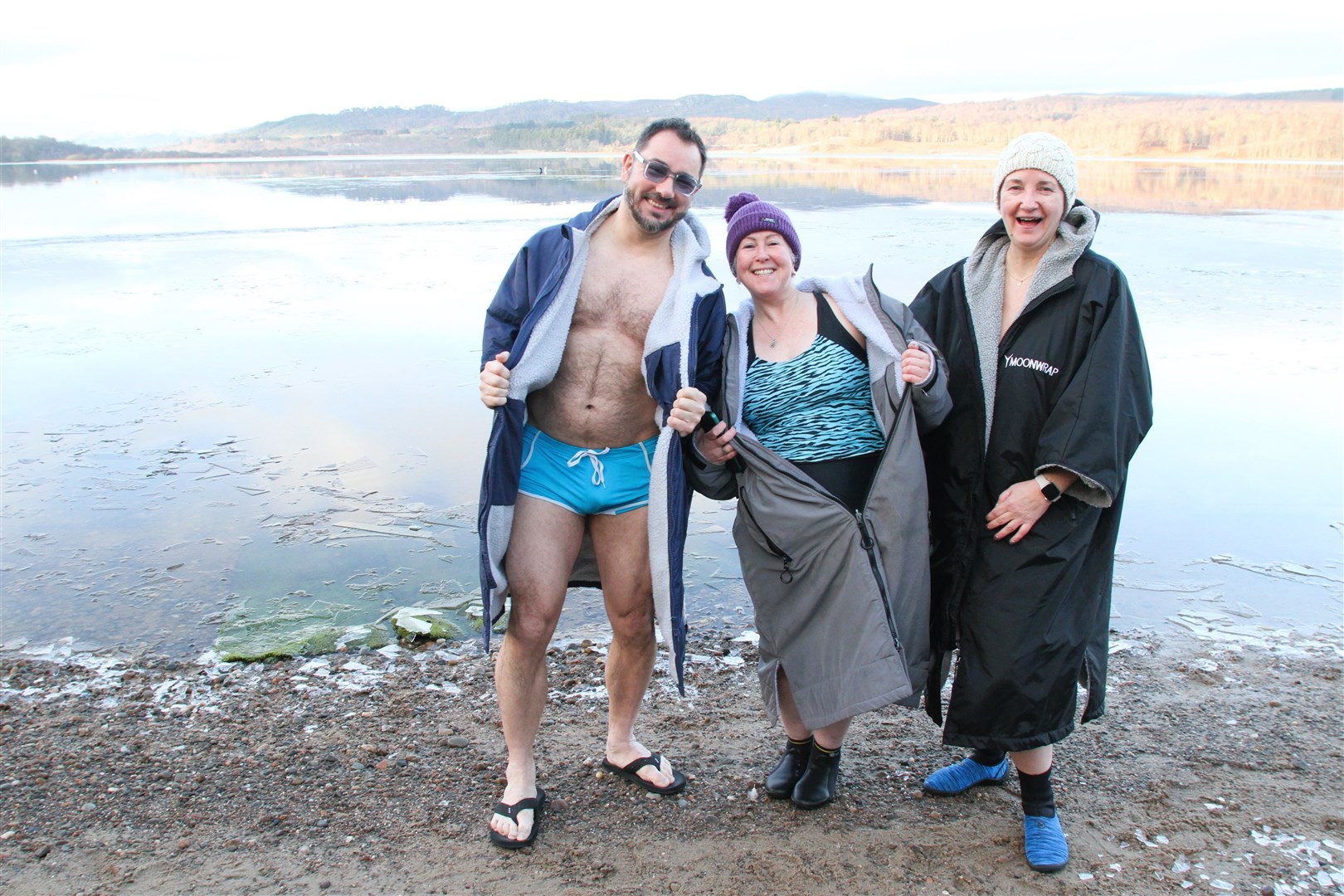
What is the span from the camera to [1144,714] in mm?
4246

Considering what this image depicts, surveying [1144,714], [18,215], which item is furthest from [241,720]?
[18,215]

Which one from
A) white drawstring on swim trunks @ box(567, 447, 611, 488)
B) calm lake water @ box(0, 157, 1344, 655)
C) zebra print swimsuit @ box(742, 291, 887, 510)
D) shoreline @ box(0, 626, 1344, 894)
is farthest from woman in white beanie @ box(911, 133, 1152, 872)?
calm lake water @ box(0, 157, 1344, 655)

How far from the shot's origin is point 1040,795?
333 centimetres

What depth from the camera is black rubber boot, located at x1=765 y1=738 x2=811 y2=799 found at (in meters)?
3.65

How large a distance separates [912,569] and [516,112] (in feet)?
512

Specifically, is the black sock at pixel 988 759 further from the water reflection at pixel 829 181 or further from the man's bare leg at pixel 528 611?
the water reflection at pixel 829 181

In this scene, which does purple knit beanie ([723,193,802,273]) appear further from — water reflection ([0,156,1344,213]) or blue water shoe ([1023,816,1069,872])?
water reflection ([0,156,1344,213])

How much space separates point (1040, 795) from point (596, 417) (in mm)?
1875

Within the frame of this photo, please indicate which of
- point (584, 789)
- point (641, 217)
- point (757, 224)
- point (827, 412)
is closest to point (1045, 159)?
point (757, 224)

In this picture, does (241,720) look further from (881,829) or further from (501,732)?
(881,829)

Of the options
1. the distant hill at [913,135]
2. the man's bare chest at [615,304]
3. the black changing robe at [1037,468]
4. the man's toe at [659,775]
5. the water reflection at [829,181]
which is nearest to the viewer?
the black changing robe at [1037,468]

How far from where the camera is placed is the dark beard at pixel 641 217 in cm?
352

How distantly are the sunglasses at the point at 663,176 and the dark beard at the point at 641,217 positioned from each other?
73 millimetres

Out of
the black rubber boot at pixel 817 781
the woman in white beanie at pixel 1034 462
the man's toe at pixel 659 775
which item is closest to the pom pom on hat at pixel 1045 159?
the woman in white beanie at pixel 1034 462
